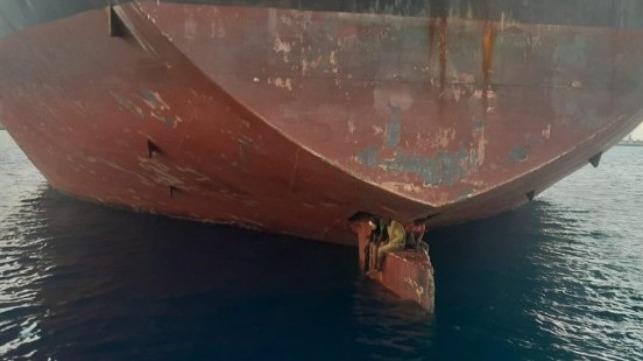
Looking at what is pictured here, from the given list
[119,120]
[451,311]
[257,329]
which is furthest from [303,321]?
[119,120]

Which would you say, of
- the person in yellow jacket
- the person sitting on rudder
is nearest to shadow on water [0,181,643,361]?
the person in yellow jacket

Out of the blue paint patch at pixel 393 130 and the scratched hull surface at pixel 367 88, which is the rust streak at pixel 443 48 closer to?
the scratched hull surface at pixel 367 88

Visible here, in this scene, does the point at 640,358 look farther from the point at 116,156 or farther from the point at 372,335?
the point at 116,156

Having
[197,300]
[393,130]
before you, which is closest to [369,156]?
[393,130]

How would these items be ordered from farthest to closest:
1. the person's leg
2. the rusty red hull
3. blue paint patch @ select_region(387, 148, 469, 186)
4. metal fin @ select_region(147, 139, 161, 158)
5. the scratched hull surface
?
metal fin @ select_region(147, 139, 161, 158)
the person's leg
the rusty red hull
blue paint patch @ select_region(387, 148, 469, 186)
the scratched hull surface

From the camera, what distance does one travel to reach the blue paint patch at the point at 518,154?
7105 mm

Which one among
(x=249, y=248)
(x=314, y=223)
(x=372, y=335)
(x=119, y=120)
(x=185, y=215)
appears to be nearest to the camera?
(x=372, y=335)

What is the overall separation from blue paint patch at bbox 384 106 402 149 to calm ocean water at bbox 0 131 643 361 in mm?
2345

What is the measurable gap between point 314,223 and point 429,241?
344 centimetres

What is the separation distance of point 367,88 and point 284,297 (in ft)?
11.0

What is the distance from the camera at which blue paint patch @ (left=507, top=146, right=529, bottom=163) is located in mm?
7105

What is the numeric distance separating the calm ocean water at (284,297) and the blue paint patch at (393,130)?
2345 mm

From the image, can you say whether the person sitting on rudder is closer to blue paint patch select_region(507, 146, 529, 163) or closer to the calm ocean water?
the calm ocean water

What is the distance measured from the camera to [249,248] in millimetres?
10586
